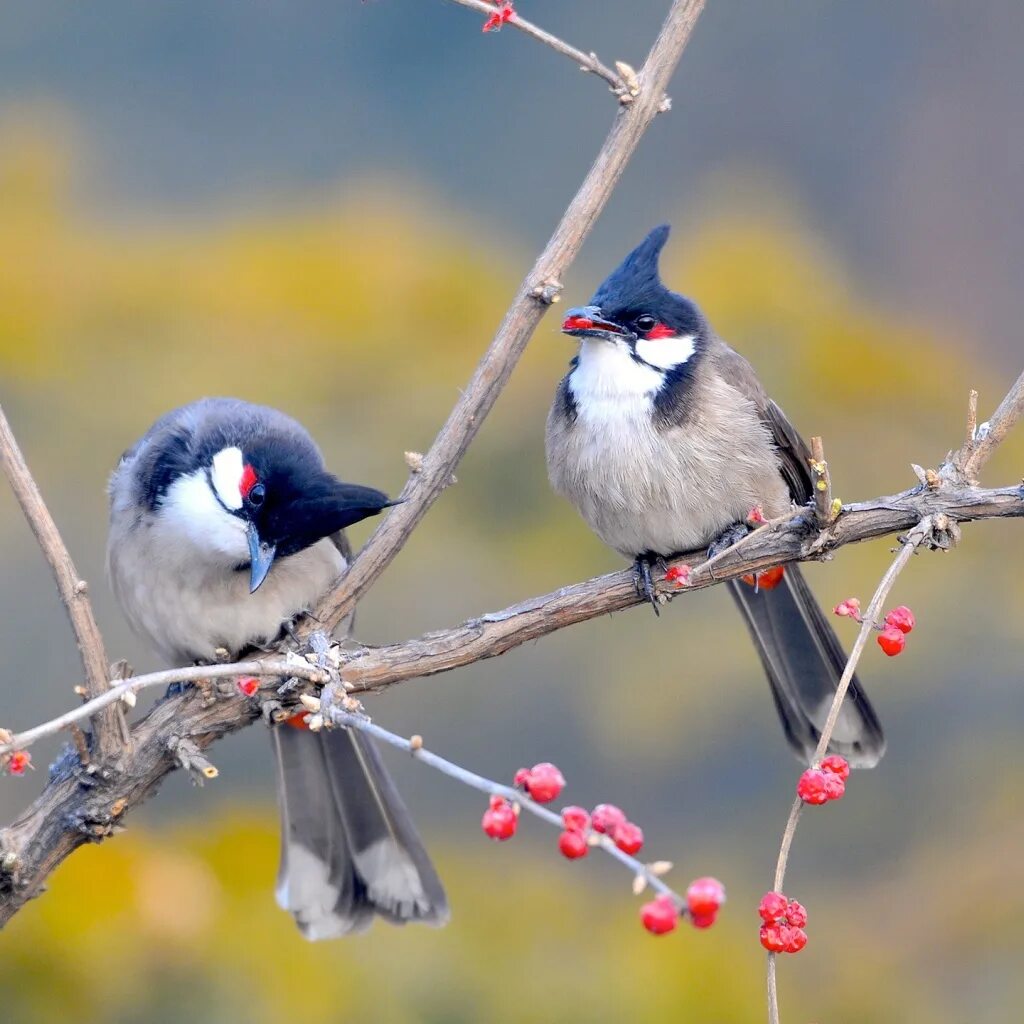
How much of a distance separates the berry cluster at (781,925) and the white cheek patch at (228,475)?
960 millimetres

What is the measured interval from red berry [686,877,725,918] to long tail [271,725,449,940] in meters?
1.17

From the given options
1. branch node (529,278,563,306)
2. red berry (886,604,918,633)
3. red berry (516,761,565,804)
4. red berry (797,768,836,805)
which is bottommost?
red berry (516,761,565,804)

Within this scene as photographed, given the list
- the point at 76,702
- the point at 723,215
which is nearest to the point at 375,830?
the point at 76,702

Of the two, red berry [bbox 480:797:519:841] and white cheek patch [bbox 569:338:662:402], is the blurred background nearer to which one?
white cheek patch [bbox 569:338:662:402]

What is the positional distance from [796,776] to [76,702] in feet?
4.69

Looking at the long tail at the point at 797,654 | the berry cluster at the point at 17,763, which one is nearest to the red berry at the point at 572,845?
the berry cluster at the point at 17,763

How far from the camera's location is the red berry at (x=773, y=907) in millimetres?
1263

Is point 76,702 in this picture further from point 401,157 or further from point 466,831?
point 401,157

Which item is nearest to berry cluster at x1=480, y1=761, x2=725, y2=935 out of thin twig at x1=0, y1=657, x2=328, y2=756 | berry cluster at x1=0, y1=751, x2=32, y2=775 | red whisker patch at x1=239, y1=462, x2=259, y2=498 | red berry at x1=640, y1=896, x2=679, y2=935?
red berry at x1=640, y1=896, x2=679, y2=935

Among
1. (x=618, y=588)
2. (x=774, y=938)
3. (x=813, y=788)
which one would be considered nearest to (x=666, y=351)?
(x=618, y=588)

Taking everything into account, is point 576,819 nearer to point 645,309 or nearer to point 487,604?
point 645,309

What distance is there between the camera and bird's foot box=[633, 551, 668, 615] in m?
1.80

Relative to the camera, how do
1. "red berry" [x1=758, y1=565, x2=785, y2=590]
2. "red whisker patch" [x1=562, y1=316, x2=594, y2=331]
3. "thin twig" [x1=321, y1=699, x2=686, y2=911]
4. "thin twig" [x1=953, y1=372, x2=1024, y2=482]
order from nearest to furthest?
"thin twig" [x1=321, y1=699, x2=686, y2=911] < "thin twig" [x1=953, y1=372, x2=1024, y2=482] < "red whisker patch" [x1=562, y1=316, x2=594, y2=331] < "red berry" [x1=758, y1=565, x2=785, y2=590]

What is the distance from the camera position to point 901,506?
1574 millimetres
